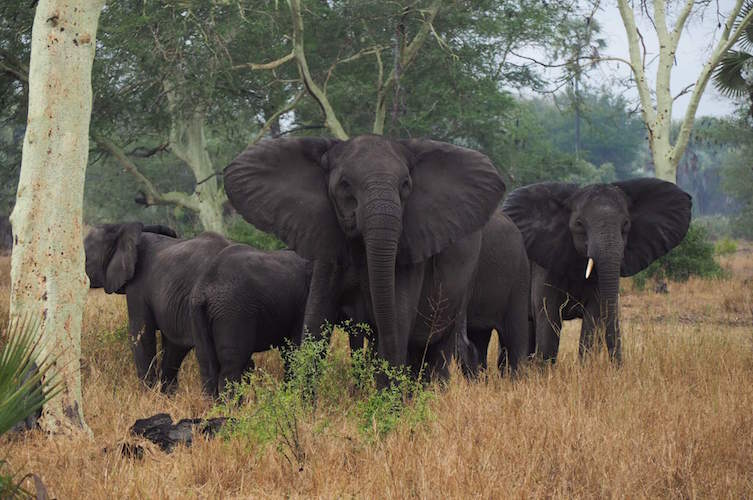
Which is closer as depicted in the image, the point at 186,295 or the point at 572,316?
the point at 186,295

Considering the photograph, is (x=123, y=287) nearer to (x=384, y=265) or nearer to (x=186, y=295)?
(x=186, y=295)

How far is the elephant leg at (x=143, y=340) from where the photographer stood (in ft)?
28.6

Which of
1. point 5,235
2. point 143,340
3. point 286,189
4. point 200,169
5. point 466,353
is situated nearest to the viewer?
point 286,189

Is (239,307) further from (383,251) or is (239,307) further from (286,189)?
(383,251)

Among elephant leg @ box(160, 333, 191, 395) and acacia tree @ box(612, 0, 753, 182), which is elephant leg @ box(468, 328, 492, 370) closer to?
elephant leg @ box(160, 333, 191, 395)

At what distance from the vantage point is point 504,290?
29.4 feet

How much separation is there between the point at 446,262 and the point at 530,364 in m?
1.79

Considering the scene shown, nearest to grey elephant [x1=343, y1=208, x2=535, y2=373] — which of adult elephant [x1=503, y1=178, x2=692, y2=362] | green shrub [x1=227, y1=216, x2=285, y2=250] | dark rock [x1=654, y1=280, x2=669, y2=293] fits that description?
adult elephant [x1=503, y1=178, x2=692, y2=362]

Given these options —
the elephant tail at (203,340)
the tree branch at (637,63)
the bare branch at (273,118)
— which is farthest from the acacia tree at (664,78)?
the elephant tail at (203,340)

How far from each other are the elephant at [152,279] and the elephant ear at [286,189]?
1.25m

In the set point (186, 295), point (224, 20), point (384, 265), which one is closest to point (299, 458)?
point (384, 265)

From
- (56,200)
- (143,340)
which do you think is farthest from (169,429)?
(143,340)

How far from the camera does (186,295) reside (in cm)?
848

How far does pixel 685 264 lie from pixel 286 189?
53.7 ft
